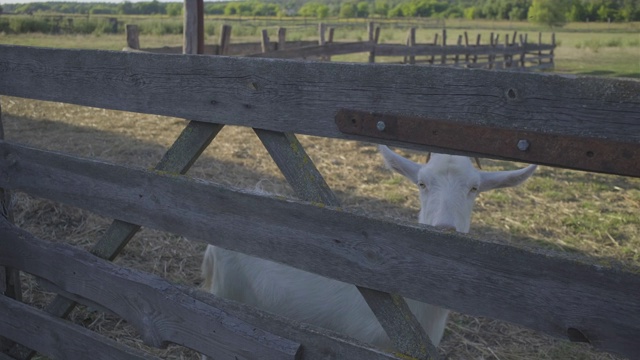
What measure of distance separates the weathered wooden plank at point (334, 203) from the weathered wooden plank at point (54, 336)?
1212 millimetres

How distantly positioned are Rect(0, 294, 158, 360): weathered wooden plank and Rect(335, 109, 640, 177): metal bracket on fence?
159 centimetres

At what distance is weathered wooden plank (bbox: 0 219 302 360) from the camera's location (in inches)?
88.0

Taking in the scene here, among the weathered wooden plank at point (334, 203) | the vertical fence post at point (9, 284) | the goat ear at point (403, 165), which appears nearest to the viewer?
the weathered wooden plank at point (334, 203)

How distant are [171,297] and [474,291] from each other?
4.37 ft

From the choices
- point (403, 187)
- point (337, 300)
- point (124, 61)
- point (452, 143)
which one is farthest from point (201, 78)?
point (403, 187)

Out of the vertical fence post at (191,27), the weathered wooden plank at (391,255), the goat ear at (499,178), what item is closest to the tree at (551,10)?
the vertical fence post at (191,27)

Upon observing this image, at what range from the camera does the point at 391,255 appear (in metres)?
1.88

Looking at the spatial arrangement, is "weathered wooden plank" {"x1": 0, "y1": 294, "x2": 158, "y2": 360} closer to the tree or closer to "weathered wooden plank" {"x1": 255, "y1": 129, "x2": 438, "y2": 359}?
"weathered wooden plank" {"x1": 255, "y1": 129, "x2": 438, "y2": 359}

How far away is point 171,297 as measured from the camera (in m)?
2.43

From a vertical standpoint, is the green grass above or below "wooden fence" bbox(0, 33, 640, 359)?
above

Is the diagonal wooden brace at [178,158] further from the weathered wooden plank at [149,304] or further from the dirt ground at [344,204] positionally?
the dirt ground at [344,204]

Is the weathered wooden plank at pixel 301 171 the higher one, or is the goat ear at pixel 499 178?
the weathered wooden plank at pixel 301 171

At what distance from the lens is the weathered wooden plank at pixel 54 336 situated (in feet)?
8.91

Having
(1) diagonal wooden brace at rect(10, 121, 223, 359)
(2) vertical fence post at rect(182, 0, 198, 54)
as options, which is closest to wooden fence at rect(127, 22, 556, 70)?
(2) vertical fence post at rect(182, 0, 198, 54)
